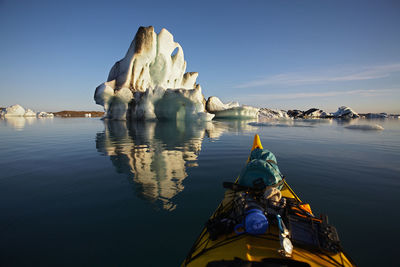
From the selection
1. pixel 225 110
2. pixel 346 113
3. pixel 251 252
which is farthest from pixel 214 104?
pixel 346 113

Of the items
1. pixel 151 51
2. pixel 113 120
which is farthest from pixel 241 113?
pixel 113 120

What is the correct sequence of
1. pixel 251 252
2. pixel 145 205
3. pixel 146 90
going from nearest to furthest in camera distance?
pixel 251 252
pixel 145 205
pixel 146 90

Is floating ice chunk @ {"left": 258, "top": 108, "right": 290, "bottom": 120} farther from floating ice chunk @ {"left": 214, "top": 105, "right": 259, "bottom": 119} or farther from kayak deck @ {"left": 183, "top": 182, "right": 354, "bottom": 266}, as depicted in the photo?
kayak deck @ {"left": 183, "top": 182, "right": 354, "bottom": 266}

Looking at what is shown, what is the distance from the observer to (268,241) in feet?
6.04

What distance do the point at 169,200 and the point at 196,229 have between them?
1.03m

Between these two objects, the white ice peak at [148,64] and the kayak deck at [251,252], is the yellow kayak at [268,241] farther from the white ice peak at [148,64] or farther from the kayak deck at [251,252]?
the white ice peak at [148,64]

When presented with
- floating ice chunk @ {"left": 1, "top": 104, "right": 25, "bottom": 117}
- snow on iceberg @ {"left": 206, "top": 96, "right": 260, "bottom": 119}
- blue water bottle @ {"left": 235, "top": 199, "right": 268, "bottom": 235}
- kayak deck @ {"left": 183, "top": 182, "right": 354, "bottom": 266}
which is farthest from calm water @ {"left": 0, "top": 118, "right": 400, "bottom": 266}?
floating ice chunk @ {"left": 1, "top": 104, "right": 25, "bottom": 117}

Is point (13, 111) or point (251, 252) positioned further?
point (13, 111)

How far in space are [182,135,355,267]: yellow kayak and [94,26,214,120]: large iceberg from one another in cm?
2486

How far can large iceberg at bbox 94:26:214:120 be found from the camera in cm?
2753

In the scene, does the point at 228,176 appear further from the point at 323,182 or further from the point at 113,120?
the point at 113,120

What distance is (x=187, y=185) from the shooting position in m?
4.41

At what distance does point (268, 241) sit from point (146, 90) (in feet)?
93.6

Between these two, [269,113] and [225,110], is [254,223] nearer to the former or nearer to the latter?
[225,110]
